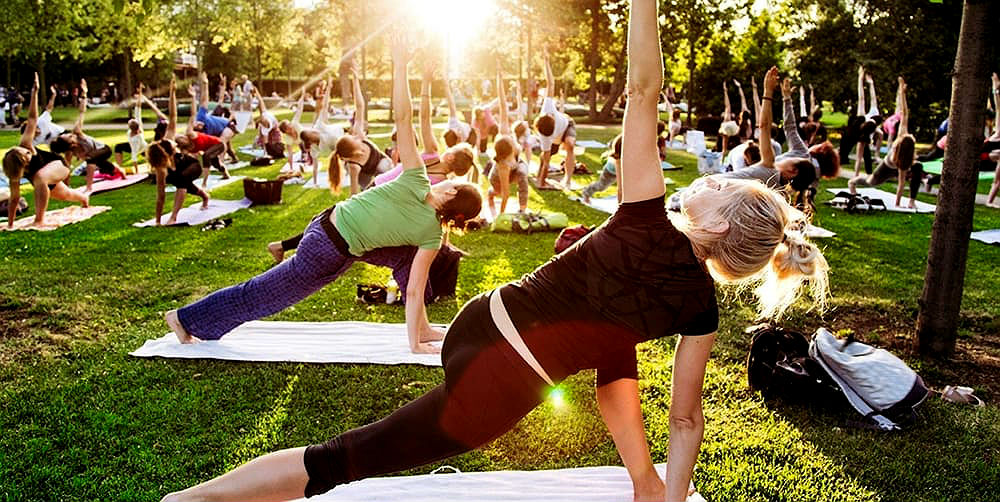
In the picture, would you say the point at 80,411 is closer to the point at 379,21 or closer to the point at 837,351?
the point at 837,351

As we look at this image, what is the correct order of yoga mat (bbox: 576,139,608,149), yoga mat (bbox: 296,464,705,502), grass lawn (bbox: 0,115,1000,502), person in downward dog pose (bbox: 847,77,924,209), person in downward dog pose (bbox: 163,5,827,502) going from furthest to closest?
yoga mat (bbox: 576,139,608,149)
person in downward dog pose (bbox: 847,77,924,209)
grass lawn (bbox: 0,115,1000,502)
yoga mat (bbox: 296,464,705,502)
person in downward dog pose (bbox: 163,5,827,502)

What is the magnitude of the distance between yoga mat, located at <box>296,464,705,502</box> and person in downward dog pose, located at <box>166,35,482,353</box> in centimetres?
162

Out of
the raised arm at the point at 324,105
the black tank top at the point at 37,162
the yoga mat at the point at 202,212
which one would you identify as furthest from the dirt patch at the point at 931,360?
the black tank top at the point at 37,162

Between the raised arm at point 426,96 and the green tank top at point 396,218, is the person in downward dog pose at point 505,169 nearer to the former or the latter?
the raised arm at point 426,96

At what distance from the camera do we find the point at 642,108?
2.34m

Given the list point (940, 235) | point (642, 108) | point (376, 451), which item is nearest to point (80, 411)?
point (376, 451)

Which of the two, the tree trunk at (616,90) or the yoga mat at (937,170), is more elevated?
the tree trunk at (616,90)

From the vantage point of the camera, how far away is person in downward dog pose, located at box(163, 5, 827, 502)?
230 centimetres

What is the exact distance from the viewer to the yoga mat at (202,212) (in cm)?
1034

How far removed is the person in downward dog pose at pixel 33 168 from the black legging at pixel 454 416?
9.02 m

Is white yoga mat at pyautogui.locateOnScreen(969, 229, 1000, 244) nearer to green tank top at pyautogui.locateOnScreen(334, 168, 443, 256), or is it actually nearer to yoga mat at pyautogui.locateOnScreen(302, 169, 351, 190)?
green tank top at pyautogui.locateOnScreen(334, 168, 443, 256)

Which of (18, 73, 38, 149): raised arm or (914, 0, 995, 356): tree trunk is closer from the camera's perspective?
(914, 0, 995, 356): tree trunk

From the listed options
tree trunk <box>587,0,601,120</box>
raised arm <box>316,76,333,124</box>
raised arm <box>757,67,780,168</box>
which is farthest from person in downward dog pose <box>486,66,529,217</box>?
tree trunk <box>587,0,601,120</box>

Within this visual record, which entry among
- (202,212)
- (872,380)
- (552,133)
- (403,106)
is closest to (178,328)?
(403,106)
